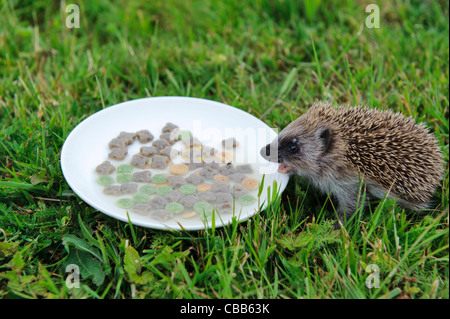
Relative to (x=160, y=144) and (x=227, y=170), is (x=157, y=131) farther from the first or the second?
(x=227, y=170)

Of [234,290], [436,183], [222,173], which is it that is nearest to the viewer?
[234,290]

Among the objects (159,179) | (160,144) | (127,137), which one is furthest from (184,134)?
(159,179)

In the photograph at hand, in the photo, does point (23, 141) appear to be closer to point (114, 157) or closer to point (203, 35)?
point (114, 157)

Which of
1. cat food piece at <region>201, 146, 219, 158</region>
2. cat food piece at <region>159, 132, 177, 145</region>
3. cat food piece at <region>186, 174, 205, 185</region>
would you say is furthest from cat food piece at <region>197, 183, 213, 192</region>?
cat food piece at <region>159, 132, 177, 145</region>

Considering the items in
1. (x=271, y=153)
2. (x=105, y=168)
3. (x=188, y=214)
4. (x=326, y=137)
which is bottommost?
(x=188, y=214)

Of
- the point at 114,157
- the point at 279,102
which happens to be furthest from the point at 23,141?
the point at 279,102

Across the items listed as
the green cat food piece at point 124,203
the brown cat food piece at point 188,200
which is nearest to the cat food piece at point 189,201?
the brown cat food piece at point 188,200

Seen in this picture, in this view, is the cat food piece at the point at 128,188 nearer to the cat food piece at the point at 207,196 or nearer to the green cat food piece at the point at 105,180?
the green cat food piece at the point at 105,180
